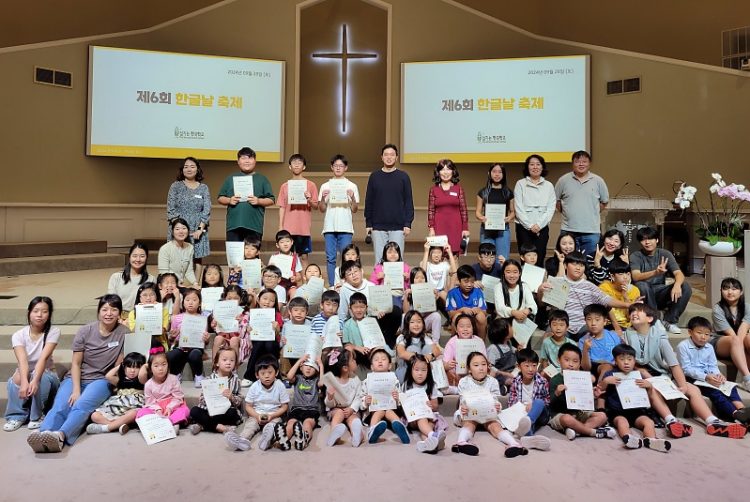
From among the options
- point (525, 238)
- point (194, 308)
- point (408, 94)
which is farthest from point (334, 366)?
point (408, 94)

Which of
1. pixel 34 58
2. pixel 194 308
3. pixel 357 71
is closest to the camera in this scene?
pixel 194 308

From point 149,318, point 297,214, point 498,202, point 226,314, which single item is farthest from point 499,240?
point 149,318

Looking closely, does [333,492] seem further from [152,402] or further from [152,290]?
[152,290]

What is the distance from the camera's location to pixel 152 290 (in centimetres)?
423

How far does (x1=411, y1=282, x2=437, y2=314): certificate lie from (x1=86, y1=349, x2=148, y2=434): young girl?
6.17 ft

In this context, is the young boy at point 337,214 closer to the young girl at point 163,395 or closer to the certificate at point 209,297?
the certificate at point 209,297

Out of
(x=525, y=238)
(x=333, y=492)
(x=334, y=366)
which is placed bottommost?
(x=333, y=492)

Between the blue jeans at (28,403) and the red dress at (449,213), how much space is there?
10.5ft

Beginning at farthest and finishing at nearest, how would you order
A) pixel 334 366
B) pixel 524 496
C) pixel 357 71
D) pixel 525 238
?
pixel 357 71 → pixel 525 238 → pixel 334 366 → pixel 524 496

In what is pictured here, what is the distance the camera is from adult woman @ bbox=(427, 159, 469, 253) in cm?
539

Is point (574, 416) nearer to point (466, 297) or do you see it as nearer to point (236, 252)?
point (466, 297)

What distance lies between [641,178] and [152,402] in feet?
23.6

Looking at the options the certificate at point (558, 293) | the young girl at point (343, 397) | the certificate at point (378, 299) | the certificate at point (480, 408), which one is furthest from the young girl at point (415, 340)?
the certificate at point (558, 293)

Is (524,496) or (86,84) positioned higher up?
(86,84)
